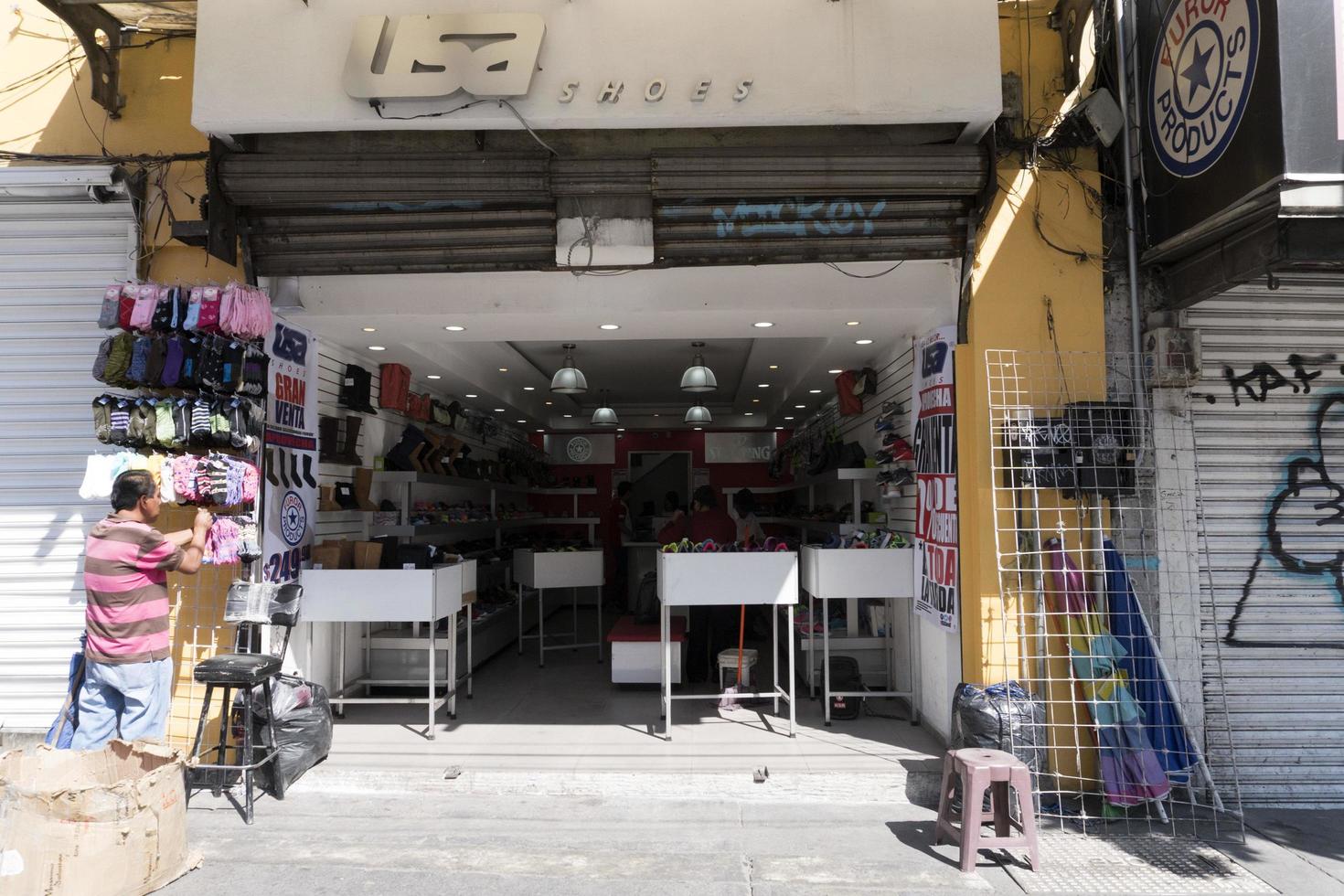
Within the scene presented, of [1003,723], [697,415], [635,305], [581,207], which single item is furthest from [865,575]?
[697,415]

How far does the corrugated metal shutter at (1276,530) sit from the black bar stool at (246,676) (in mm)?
5451

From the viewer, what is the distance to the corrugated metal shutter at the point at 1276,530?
489cm

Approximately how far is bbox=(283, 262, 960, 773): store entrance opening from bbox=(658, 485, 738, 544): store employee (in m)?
0.02

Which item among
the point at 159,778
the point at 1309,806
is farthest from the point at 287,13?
the point at 1309,806

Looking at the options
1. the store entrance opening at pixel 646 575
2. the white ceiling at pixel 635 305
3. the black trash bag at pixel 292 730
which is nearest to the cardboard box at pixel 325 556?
the store entrance opening at pixel 646 575

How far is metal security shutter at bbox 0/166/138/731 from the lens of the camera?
533 centimetres

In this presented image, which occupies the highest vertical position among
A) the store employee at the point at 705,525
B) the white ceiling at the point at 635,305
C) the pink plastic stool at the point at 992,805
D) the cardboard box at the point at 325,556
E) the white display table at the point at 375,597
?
the white ceiling at the point at 635,305

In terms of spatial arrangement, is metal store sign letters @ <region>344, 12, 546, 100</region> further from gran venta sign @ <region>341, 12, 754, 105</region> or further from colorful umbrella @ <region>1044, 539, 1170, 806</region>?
colorful umbrella @ <region>1044, 539, 1170, 806</region>

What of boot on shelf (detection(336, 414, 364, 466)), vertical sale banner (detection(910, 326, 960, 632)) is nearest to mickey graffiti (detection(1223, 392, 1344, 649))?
vertical sale banner (detection(910, 326, 960, 632))

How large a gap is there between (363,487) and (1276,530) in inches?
257

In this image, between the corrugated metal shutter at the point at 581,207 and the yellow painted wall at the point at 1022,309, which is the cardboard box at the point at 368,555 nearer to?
the corrugated metal shutter at the point at 581,207

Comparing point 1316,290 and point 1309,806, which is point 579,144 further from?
point 1309,806

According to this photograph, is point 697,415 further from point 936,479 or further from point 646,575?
point 936,479

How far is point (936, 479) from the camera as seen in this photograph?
5301 mm
